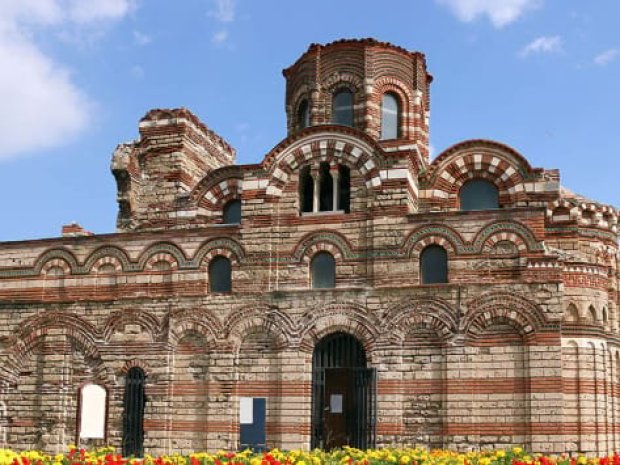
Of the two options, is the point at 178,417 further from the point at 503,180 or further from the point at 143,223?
the point at 503,180

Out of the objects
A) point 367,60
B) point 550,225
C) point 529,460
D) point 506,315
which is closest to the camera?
point 529,460

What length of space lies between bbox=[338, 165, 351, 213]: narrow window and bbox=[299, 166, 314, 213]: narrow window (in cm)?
74

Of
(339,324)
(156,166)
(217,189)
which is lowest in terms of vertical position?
(339,324)

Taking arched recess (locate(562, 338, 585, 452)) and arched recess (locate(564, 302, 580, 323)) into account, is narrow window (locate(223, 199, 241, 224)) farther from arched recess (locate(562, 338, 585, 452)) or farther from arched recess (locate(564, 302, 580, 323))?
arched recess (locate(562, 338, 585, 452))

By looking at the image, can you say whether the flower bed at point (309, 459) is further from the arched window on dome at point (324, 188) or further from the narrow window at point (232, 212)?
the narrow window at point (232, 212)

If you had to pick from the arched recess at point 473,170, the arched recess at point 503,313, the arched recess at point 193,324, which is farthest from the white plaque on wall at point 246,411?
the arched recess at point 473,170

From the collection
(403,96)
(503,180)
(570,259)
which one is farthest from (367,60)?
(570,259)

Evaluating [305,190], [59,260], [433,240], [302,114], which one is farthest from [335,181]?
[59,260]

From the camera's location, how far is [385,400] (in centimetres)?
1927

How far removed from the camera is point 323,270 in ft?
68.0

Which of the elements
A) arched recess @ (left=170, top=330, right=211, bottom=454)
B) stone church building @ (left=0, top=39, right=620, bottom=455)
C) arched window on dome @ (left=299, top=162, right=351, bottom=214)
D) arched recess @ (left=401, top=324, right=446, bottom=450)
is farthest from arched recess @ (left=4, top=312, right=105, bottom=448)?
arched recess @ (left=401, top=324, right=446, bottom=450)

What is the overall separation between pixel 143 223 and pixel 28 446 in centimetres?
714

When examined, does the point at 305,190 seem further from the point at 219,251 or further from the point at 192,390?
the point at 192,390

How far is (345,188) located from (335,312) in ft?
10.9
